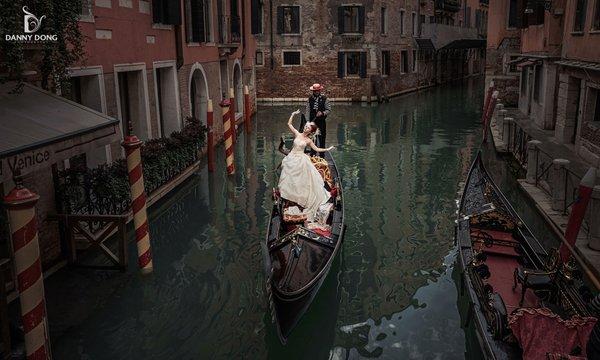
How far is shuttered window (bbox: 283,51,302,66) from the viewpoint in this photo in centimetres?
2795

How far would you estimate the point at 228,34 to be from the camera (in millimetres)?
16703

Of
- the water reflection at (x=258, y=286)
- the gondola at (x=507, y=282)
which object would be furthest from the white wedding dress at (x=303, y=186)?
the gondola at (x=507, y=282)

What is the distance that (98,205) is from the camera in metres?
7.52

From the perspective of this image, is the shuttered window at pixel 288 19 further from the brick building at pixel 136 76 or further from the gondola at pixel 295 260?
the gondola at pixel 295 260

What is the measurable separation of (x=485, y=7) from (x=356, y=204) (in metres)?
44.2

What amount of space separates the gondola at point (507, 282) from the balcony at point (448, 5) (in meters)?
30.7

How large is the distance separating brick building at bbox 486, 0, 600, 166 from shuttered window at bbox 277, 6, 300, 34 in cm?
1011

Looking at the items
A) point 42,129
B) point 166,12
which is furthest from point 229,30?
point 42,129

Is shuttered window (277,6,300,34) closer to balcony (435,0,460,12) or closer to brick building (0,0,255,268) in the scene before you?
brick building (0,0,255,268)

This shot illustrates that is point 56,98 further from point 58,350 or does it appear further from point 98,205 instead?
point 58,350

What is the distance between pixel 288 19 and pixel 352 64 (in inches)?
153

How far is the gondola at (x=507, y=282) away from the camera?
4.34m

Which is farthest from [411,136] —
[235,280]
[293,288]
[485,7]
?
[485,7]

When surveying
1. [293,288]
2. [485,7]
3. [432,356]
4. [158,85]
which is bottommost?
[432,356]
